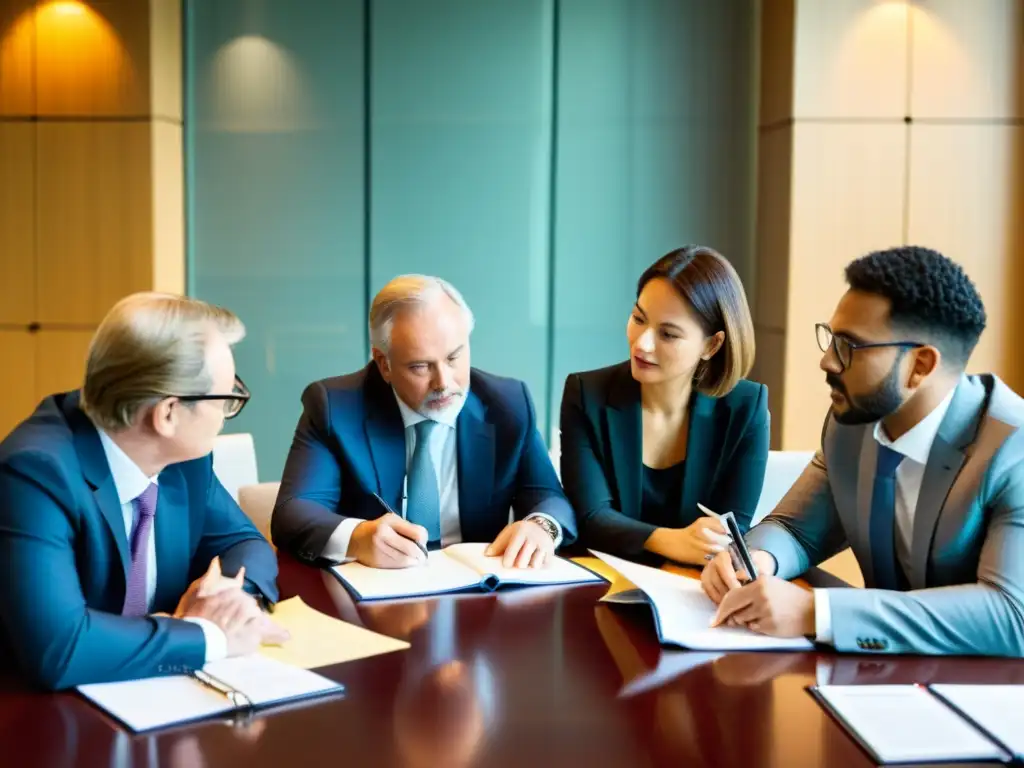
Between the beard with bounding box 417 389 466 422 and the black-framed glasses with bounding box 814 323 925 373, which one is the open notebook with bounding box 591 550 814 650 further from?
the beard with bounding box 417 389 466 422

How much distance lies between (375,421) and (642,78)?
3640 millimetres

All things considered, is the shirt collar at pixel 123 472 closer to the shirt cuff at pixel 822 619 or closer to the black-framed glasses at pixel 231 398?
the black-framed glasses at pixel 231 398

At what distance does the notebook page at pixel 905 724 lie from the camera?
1521 millimetres

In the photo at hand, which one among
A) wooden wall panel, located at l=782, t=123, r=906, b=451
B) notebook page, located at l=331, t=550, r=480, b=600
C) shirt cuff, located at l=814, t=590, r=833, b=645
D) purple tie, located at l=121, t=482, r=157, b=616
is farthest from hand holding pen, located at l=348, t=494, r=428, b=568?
wooden wall panel, located at l=782, t=123, r=906, b=451

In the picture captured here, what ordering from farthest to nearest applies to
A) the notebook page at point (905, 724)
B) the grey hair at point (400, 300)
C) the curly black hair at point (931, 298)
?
1. the grey hair at point (400, 300)
2. the curly black hair at point (931, 298)
3. the notebook page at point (905, 724)

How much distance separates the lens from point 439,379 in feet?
9.39

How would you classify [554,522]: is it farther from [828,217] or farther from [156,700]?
[828,217]

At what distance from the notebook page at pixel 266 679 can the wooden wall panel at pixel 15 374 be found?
4615 mm

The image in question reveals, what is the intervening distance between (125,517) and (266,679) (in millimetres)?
519

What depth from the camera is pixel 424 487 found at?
297 centimetres

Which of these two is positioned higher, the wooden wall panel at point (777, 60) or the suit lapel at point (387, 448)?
the wooden wall panel at point (777, 60)

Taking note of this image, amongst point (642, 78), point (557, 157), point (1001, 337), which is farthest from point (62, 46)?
point (1001, 337)

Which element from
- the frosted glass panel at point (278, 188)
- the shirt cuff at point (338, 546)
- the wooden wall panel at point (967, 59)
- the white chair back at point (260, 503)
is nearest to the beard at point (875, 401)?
the shirt cuff at point (338, 546)

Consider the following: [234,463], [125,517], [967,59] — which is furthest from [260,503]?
[967,59]
